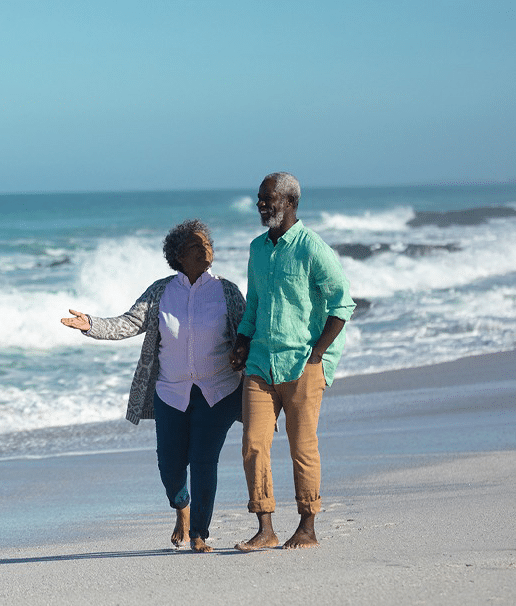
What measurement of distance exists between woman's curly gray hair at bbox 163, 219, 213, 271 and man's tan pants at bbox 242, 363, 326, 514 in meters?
0.68

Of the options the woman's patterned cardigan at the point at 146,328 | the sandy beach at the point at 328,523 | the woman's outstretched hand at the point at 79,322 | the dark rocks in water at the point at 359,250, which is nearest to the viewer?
the sandy beach at the point at 328,523

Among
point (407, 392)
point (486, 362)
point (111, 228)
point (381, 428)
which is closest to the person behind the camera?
point (381, 428)

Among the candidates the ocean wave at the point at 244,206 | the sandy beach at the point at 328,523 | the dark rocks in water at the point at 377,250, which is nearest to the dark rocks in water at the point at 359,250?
the dark rocks in water at the point at 377,250

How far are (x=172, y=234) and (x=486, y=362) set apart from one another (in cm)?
734

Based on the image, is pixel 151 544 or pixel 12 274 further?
pixel 12 274

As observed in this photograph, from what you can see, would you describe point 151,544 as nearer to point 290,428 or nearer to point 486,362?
point 290,428

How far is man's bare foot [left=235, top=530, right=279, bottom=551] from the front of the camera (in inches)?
171

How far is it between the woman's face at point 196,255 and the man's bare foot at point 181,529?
1052mm

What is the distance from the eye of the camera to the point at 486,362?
11406 millimetres

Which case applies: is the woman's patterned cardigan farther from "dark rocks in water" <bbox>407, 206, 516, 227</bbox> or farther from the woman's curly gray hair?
"dark rocks in water" <bbox>407, 206, 516, 227</bbox>

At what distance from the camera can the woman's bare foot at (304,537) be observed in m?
Result: 4.36

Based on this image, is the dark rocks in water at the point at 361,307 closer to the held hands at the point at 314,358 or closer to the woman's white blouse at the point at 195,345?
the woman's white blouse at the point at 195,345

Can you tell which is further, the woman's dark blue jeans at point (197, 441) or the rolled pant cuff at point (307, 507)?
the woman's dark blue jeans at point (197, 441)

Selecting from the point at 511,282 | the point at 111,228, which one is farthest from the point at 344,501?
the point at 111,228
